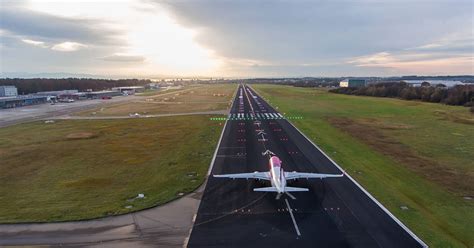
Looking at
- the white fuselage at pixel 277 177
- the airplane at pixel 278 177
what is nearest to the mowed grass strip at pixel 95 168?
the airplane at pixel 278 177

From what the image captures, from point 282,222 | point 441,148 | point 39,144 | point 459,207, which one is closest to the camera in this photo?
point 282,222

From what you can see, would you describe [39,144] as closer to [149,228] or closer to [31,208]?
[31,208]

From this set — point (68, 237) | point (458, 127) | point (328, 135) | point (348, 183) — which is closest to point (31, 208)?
point (68, 237)

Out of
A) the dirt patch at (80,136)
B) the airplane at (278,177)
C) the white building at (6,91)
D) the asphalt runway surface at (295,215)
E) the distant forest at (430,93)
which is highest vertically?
the white building at (6,91)

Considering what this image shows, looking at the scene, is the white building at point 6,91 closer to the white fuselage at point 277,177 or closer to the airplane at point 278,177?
the airplane at point 278,177

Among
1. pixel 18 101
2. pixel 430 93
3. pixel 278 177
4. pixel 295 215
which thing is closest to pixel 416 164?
pixel 278 177

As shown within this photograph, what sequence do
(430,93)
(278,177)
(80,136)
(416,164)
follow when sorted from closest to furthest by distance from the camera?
(278,177) → (416,164) → (80,136) → (430,93)

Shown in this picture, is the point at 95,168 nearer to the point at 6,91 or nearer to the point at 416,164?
the point at 416,164
